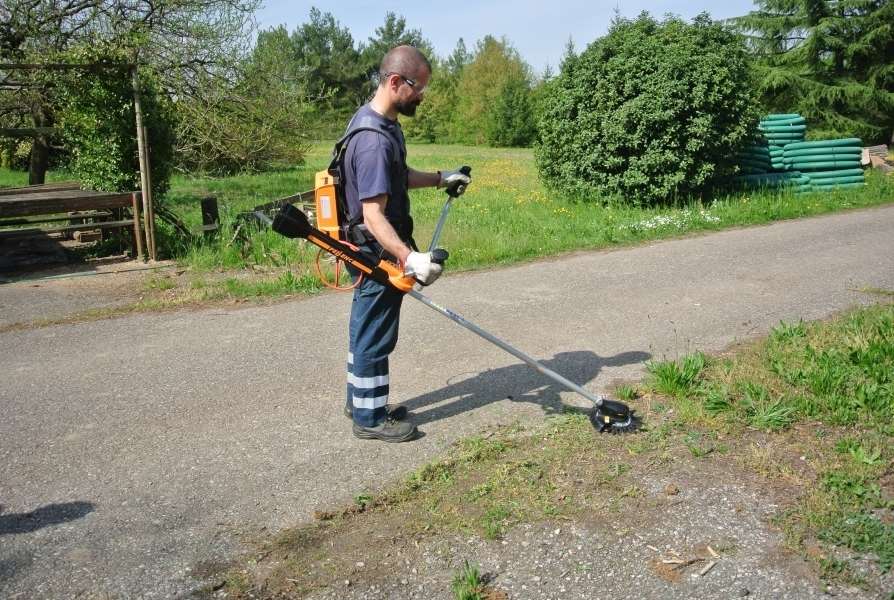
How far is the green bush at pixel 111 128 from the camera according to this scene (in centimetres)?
894

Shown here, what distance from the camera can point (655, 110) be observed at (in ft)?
36.7

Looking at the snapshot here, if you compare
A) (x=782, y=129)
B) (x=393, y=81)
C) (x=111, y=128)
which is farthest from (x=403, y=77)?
(x=782, y=129)

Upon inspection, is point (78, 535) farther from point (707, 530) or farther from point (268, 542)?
point (707, 530)

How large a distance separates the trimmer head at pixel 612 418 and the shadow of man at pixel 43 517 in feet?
8.51

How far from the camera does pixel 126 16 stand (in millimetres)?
12219

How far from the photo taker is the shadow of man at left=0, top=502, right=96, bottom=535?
11.1 ft

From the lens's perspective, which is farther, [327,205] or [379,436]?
[379,436]

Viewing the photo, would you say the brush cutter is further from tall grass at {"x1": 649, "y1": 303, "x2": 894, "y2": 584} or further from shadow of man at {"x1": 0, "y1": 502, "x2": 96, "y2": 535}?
shadow of man at {"x1": 0, "y1": 502, "x2": 96, "y2": 535}

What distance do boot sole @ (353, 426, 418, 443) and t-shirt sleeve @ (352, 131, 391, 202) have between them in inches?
51.4

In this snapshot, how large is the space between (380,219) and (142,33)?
30.8ft

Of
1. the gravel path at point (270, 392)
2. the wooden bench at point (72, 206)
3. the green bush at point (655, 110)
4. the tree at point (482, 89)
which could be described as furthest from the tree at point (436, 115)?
the gravel path at point (270, 392)

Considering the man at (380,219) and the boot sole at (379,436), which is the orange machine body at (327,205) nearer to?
the man at (380,219)

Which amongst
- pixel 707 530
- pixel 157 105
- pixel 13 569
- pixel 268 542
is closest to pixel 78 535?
pixel 13 569

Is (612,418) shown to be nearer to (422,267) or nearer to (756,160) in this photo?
(422,267)
